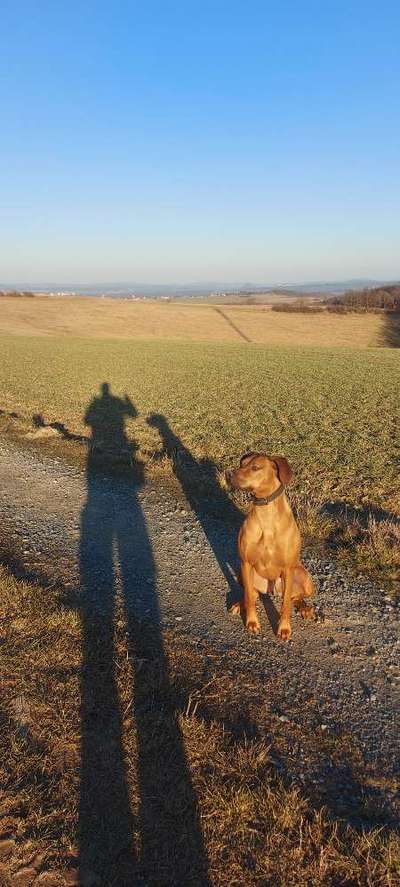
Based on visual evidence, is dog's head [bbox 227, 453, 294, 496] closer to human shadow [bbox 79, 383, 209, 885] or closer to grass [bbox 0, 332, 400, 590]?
human shadow [bbox 79, 383, 209, 885]

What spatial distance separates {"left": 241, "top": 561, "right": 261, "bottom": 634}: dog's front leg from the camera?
4629 mm

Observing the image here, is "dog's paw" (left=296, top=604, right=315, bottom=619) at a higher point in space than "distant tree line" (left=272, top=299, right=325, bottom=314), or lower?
lower

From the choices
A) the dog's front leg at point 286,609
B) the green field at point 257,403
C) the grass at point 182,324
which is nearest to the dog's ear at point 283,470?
the dog's front leg at point 286,609

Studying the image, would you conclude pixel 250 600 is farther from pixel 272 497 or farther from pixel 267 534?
pixel 272 497

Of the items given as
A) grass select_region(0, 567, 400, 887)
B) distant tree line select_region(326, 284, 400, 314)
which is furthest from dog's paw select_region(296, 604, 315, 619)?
distant tree line select_region(326, 284, 400, 314)

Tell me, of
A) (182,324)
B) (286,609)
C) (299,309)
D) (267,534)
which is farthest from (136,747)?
(299,309)

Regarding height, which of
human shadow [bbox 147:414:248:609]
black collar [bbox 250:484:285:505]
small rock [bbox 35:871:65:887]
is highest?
black collar [bbox 250:484:285:505]

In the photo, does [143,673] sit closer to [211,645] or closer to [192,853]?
[211,645]

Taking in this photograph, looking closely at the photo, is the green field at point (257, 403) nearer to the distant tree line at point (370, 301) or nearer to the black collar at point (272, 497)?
the black collar at point (272, 497)

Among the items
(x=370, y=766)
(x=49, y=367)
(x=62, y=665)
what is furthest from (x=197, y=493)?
(x=49, y=367)

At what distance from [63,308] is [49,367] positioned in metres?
51.1

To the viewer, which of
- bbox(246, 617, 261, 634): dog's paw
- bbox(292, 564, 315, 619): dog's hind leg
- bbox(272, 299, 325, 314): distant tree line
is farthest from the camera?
bbox(272, 299, 325, 314): distant tree line

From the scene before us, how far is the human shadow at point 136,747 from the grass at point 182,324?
4949cm

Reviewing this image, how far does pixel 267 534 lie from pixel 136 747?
76.7 inches
